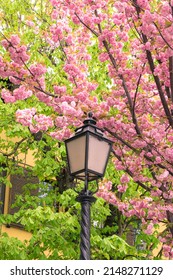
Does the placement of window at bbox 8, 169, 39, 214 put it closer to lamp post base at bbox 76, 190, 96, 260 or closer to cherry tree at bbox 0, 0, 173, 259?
cherry tree at bbox 0, 0, 173, 259

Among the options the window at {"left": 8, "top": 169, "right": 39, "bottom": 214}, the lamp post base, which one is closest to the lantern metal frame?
the lamp post base

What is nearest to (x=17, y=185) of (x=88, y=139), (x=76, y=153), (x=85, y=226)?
(x=76, y=153)

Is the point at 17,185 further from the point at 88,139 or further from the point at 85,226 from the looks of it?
the point at 85,226

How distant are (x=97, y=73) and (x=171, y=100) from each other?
538 centimetres

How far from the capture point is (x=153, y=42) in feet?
29.9

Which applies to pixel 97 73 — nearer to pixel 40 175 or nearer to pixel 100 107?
pixel 40 175

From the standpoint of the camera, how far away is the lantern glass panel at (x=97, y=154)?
7.46m

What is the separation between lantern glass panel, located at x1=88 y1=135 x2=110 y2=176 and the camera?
7465mm

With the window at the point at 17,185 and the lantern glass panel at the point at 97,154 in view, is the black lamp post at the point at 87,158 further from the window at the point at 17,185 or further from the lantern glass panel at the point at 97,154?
the window at the point at 17,185

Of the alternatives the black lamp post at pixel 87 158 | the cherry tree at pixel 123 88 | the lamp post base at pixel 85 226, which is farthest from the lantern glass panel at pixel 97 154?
the cherry tree at pixel 123 88

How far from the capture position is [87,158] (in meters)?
7.42

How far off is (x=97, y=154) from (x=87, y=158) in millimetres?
197

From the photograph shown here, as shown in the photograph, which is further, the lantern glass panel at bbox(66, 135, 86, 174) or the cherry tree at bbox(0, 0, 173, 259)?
the cherry tree at bbox(0, 0, 173, 259)

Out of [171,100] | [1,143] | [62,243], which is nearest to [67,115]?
[171,100]
